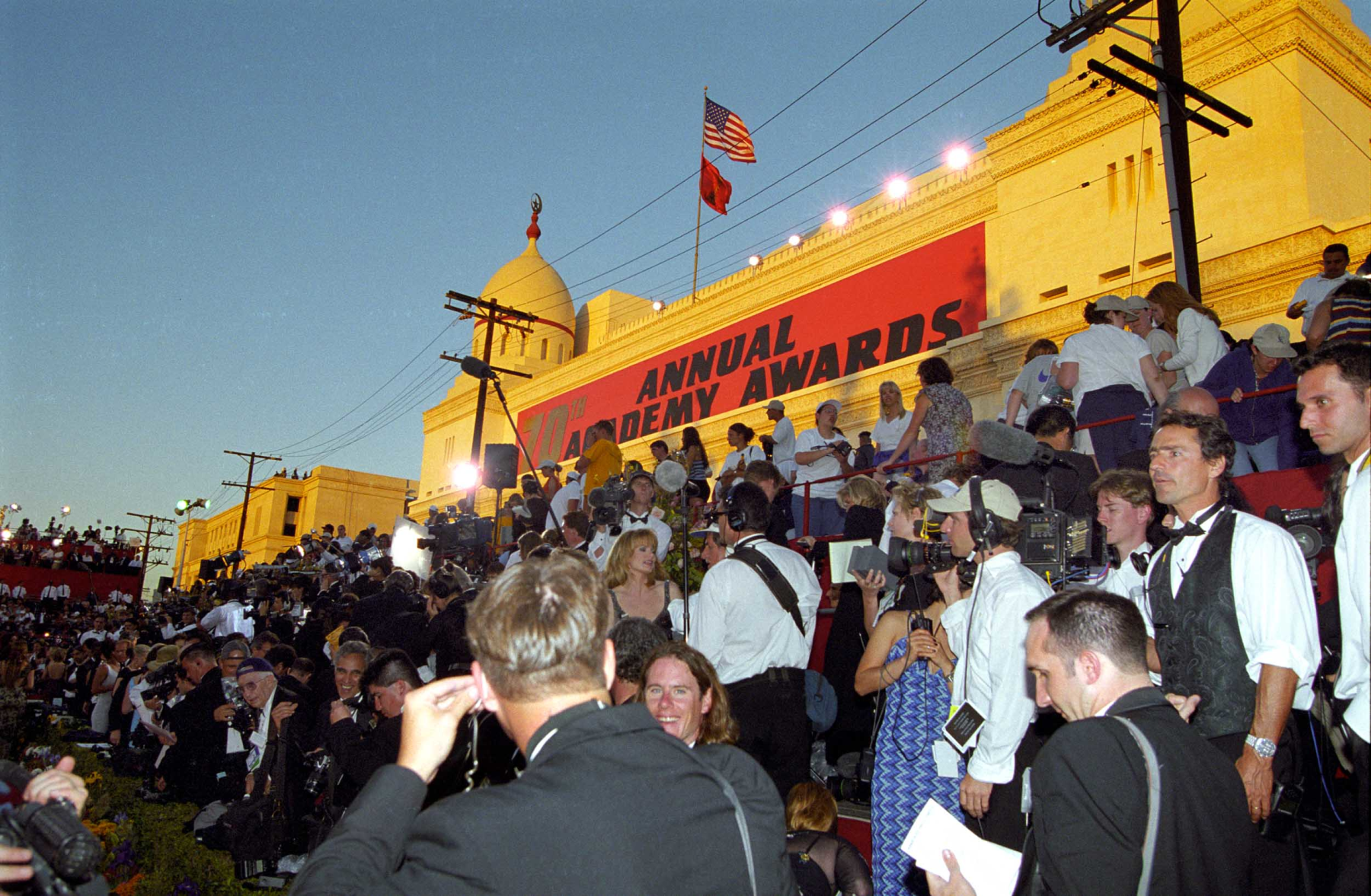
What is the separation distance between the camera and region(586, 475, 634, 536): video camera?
8.20 m

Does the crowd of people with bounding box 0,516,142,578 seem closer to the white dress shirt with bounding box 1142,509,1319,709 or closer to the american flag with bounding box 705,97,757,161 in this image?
the american flag with bounding box 705,97,757,161

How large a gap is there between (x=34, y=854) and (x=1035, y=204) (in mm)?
16087

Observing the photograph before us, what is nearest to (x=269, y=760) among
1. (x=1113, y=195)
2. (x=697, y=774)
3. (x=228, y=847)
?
(x=228, y=847)

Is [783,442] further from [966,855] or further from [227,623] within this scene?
[966,855]

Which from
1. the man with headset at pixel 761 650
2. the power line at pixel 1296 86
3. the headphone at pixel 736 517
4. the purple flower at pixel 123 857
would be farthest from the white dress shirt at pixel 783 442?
the power line at pixel 1296 86

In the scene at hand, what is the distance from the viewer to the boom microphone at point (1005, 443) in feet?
16.9

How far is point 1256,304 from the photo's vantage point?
40.8 ft

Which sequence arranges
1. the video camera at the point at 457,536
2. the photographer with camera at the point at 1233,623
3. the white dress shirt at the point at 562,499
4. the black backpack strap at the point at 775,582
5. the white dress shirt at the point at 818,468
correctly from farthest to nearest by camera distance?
the video camera at the point at 457,536 < the white dress shirt at the point at 562,499 < the white dress shirt at the point at 818,468 < the black backpack strap at the point at 775,582 < the photographer with camera at the point at 1233,623

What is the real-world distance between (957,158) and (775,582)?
580 inches

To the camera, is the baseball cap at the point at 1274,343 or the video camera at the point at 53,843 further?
the baseball cap at the point at 1274,343

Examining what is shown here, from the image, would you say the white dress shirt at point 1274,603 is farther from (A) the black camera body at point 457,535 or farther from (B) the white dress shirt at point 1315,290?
(A) the black camera body at point 457,535

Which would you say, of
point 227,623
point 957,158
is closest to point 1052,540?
point 227,623

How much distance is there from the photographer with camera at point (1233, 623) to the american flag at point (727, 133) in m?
21.4

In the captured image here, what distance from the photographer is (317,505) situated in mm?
49500
